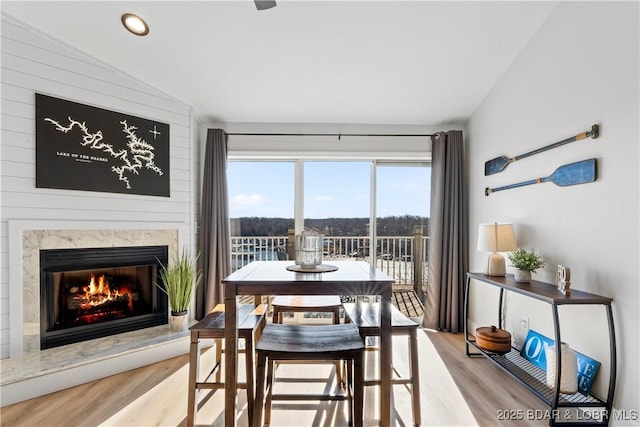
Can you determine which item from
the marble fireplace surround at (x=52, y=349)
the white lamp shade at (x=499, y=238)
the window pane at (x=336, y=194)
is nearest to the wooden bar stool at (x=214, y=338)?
the marble fireplace surround at (x=52, y=349)

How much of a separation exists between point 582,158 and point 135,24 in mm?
3182

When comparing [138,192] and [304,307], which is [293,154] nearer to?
[138,192]

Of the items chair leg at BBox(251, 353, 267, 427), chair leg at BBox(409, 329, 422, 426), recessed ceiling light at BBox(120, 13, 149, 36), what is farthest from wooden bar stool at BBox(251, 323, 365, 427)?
recessed ceiling light at BBox(120, 13, 149, 36)

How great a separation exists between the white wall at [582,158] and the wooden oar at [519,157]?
0.04 meters

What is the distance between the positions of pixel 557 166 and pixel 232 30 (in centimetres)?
256

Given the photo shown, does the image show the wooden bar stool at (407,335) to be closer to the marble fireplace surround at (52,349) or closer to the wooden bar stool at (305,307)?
the wooden bar stool at (305,307)

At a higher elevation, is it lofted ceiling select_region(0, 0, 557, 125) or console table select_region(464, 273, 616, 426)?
lofted ceiling select_region(0, 0, 557, 125)

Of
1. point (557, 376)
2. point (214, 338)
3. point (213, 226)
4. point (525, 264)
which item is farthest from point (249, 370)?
point (525, 264)

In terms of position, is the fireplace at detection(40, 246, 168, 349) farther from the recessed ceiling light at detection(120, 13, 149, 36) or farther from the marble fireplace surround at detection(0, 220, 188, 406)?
the recessed ceiling light at detection(120, 13, 149, 36)

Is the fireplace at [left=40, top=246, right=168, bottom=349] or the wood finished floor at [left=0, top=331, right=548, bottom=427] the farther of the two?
the fireplace at [left=40, top=246, right=168, bottom=349]

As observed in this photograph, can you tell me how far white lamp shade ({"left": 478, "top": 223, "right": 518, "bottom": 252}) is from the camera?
2514 millimetres

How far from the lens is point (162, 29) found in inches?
92.2

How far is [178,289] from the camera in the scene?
2.96 m

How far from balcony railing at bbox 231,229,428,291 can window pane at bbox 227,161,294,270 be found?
1cm
